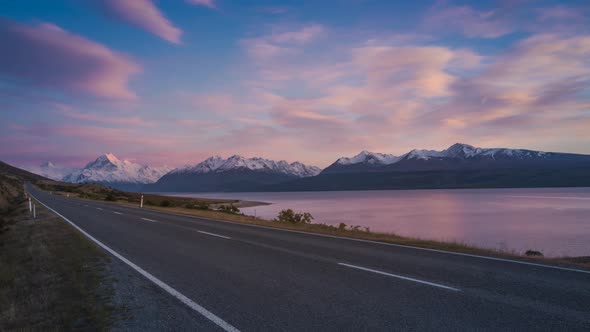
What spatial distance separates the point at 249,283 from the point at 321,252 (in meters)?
4.13

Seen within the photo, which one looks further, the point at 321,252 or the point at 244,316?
the point at 321,252

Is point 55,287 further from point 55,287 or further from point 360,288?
point 360,288

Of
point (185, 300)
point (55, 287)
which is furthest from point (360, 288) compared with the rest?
point (55, 287)

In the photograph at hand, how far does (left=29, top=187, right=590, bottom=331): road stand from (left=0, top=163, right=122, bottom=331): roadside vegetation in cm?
110

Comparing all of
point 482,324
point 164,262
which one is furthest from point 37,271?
point 482,324

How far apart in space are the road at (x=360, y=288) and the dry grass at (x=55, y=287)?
1.13 m

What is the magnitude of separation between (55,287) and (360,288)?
6.11 meters

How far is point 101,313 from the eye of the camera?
19.2 ft

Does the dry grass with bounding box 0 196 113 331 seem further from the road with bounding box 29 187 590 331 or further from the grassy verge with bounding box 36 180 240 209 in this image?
the grassy verge with bounding box 36 180 240 209

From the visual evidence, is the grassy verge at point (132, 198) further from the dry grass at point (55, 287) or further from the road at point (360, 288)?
the road at point (360, 288)

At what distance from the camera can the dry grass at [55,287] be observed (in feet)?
18.4

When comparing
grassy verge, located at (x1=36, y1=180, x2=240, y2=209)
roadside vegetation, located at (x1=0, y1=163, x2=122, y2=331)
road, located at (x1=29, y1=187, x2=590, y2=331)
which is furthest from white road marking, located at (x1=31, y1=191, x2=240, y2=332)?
grassy verge, located at (x1=36, y1=180, x2=240, y2=209)

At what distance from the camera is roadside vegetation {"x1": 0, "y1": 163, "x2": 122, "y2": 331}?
221 inches

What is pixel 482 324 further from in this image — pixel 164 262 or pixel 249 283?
pixel 164 262
